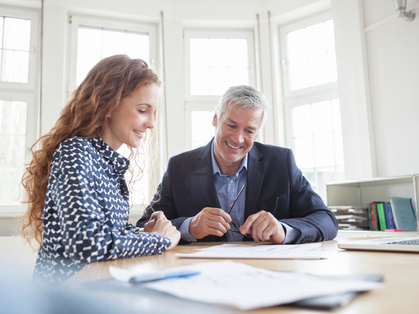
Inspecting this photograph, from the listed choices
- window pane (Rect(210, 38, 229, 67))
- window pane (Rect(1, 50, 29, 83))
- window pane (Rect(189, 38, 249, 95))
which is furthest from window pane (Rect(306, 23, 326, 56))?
window pane (Rect(1, 50, 29, 83))

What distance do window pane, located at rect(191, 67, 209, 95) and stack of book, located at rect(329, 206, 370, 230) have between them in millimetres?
2098

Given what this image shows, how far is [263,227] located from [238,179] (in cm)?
59

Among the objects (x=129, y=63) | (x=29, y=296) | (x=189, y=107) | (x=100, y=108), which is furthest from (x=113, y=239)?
(x=189, y=107)

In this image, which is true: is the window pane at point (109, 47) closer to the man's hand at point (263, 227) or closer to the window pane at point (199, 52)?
the window pane at point (199, 52)

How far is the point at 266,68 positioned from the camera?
14.3 feet

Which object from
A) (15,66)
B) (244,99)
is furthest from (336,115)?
(15,66)

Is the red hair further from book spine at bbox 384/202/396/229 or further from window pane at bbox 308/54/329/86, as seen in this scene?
window pane at bbox 308/54/329/86

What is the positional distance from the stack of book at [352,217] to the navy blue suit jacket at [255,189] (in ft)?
5.31

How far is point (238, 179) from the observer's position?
1.79m

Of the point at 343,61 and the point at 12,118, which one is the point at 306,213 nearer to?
the point at 343,61

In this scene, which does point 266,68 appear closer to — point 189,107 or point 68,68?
point 189,107

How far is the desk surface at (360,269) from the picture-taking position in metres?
0.40

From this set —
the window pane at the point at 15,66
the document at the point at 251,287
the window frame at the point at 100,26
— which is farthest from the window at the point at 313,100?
the document at the point at 251,287

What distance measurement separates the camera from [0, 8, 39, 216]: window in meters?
3.80
